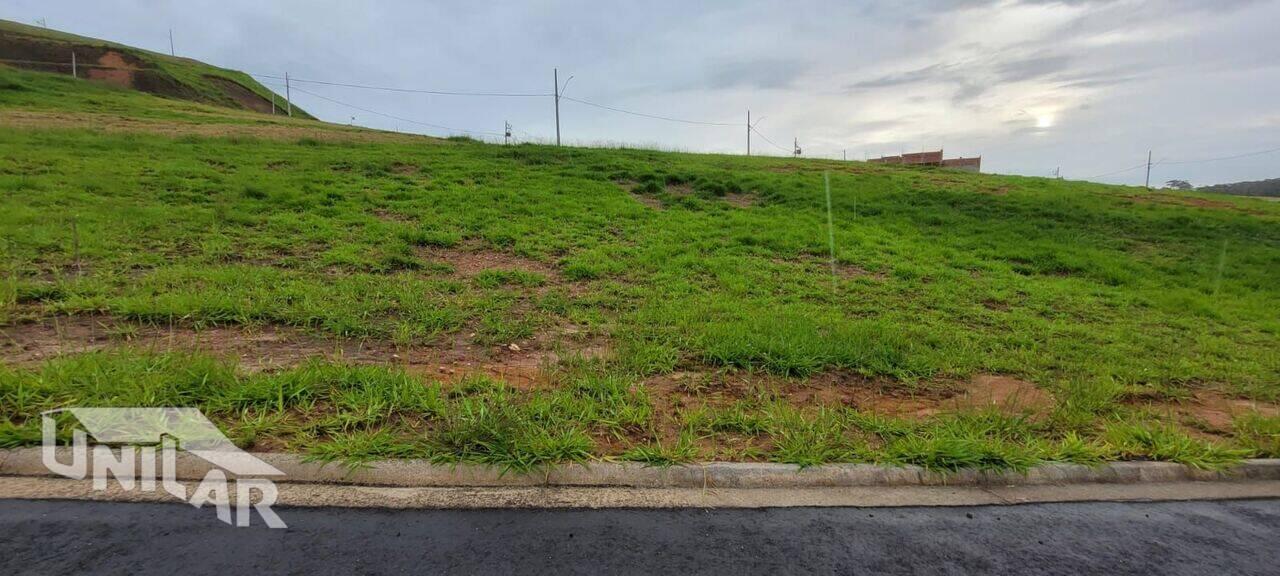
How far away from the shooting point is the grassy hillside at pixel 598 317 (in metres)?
3.29

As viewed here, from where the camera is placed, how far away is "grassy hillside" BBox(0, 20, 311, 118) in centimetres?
3247

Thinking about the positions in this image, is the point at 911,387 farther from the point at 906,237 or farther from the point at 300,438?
the point at 906,237

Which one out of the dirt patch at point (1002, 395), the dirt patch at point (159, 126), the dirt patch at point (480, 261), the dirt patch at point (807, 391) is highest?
the dirt patch at point (159, 126)

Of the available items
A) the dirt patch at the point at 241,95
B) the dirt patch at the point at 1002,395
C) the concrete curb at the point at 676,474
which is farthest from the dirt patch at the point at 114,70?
the dirt patch at the point at 1002,395

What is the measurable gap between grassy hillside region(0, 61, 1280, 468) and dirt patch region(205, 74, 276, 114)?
2976cm

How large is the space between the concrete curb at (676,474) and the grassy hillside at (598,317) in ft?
0.33

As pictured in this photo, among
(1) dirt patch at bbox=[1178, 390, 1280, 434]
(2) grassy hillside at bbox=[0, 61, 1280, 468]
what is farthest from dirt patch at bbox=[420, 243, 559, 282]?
(1) dirt patch at bbox=[1178, 390, 1280, 434]

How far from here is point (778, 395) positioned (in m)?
4.00

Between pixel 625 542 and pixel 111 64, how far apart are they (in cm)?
4795

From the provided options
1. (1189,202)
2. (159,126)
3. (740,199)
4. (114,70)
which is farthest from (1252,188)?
(114,70)

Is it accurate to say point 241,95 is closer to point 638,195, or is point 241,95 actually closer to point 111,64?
point 111,64

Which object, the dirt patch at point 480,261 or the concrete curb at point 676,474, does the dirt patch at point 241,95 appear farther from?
the concrete curb at point 676,474

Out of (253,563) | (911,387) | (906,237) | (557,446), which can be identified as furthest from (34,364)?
(906,237)

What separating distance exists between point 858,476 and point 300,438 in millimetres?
3064
